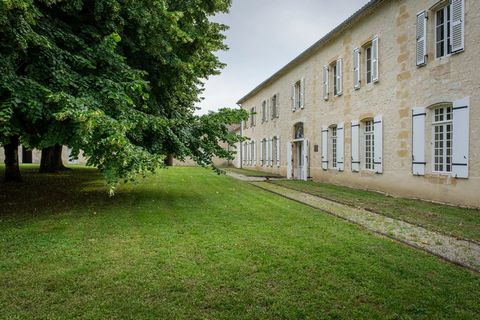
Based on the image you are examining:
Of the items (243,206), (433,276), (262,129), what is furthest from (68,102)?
(262,129)

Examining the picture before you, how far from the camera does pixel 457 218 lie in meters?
6.27

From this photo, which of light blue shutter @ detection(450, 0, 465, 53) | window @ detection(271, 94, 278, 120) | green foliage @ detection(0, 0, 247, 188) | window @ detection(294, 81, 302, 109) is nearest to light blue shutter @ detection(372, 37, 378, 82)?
light blue shutter @ detection(450, 0, 465, 53)

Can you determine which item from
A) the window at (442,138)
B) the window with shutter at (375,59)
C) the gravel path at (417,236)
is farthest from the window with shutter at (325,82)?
the gravel path at (417,236)

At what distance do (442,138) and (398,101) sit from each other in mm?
1805

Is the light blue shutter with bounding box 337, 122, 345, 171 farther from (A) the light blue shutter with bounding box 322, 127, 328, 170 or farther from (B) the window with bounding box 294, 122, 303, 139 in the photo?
(B) the window with bounding box 294, 122, 303, 139

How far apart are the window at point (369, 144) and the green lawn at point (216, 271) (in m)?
5.97

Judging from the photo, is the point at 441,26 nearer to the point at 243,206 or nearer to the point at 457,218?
the point at 457,218

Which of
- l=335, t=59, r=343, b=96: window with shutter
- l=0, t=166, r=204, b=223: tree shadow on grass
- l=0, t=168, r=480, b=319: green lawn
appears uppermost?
l=335, t=59, r=343, b=96: window with shutter

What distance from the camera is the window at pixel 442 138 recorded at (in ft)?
27.2

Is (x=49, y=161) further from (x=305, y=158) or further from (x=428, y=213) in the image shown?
(x=428, y=213)

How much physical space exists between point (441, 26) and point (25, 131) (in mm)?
9538

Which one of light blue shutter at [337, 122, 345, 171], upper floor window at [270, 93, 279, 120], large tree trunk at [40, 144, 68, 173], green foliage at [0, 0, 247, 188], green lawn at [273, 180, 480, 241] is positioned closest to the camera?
green foliage at [0, 0, 247, 188]

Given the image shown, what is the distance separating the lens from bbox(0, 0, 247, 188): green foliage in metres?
5.15

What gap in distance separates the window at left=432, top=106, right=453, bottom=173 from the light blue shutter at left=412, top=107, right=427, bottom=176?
0.25 metres
